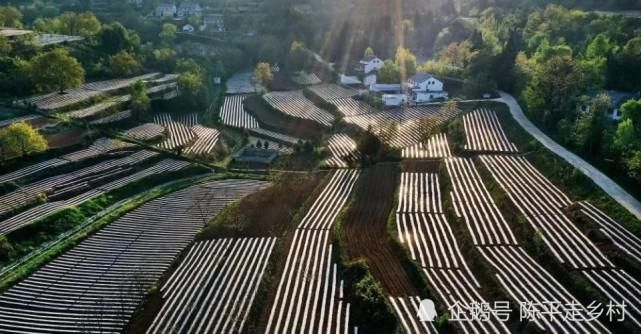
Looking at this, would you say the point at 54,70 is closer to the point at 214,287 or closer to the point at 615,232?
the point at 214,287

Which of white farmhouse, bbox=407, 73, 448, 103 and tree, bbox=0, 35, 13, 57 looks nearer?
tree, bbox=0, 35, 13, 57

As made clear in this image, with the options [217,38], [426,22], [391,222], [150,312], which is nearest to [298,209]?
[391,222]

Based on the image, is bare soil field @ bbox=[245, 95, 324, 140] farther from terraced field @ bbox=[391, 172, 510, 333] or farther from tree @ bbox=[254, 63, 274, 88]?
terraced field @ bbox=[391, 172, 510, 333]

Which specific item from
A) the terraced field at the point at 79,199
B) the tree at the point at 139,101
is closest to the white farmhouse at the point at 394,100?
the terraced field at the point at 79,199

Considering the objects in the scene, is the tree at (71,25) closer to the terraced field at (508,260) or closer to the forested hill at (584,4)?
the terraced field at (508,260)

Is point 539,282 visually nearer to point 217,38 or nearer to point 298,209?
point 298,209

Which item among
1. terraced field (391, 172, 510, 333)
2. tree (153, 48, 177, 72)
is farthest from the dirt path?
tree (153, 48, 177, 72)

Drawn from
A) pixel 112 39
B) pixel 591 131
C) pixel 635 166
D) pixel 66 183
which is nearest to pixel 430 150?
pixel 591 131
